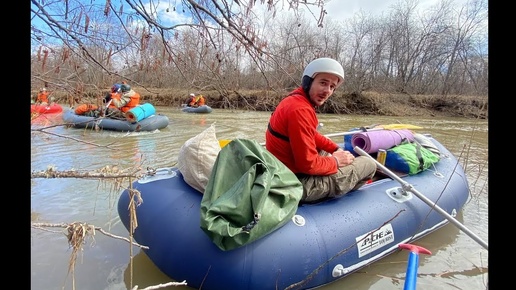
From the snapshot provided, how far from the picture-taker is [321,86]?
250cm

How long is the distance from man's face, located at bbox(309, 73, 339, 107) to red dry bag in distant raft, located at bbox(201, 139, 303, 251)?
65 centimetres

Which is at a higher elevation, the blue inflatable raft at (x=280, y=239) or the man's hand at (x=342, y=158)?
the man's hand at (x=342, y=158)

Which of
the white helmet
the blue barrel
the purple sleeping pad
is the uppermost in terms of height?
the white helmet

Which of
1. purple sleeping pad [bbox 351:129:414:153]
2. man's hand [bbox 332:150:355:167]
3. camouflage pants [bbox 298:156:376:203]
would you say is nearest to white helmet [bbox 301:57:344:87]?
man's hand [bbox 332:150:355:167]

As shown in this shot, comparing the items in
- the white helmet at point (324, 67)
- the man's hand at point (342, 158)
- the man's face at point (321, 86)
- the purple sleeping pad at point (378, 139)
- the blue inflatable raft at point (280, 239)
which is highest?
the white helmet at point (324, 67)

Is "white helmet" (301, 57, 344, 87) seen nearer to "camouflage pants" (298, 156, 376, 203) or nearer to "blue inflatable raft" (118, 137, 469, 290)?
"camouflage pants" (298, 156, 376, 203)

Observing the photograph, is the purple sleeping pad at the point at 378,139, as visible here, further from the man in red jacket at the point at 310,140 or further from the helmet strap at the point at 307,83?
the helmet strap at the point at 307,83

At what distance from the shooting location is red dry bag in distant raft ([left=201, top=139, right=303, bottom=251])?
6.36 ft

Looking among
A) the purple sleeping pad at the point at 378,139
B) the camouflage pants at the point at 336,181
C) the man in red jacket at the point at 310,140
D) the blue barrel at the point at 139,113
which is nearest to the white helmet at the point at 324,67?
the man in red jacket at the point at 310,140

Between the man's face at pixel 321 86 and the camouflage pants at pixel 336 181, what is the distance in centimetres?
61

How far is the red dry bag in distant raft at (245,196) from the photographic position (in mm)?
1938

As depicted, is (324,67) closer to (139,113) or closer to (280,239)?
(280,239)

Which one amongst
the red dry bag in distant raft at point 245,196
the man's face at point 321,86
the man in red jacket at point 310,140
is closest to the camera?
the red dry bag in distant raft at point 245,196

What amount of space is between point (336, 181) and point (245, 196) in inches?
37.3
